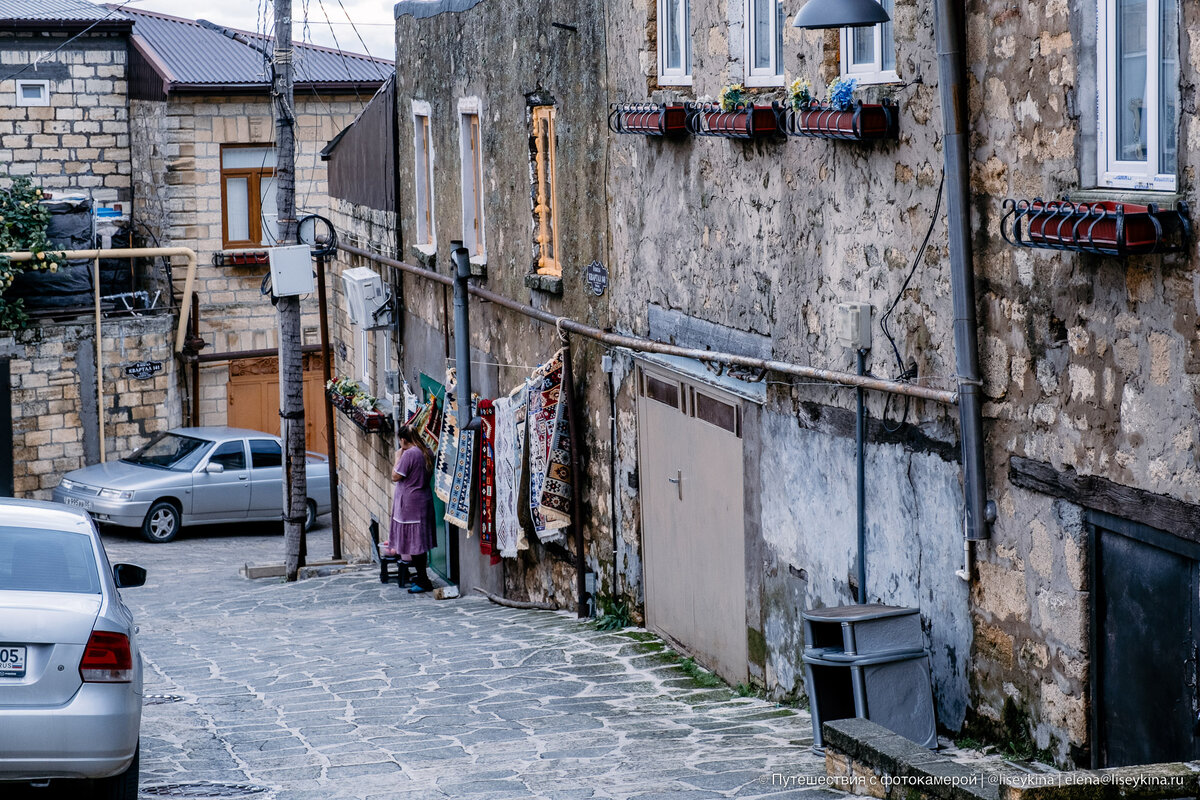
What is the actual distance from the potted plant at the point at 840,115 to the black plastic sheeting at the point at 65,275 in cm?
1760

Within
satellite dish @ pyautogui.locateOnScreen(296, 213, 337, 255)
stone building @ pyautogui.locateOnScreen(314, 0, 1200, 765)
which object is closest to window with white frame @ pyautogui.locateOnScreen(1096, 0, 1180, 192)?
stone building @ pyautogui.locateOnScreen(314, 0, 1200, 765)

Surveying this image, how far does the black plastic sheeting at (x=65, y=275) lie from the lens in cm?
2259

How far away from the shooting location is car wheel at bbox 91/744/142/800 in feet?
20.2

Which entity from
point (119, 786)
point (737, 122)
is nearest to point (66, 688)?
point (119, 786)

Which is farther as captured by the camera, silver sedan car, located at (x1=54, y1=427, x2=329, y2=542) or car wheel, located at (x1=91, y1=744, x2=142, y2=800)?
silver sedan car, located at (x1=54, y1=427, x2=329, y2=542)

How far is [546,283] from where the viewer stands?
470 inches

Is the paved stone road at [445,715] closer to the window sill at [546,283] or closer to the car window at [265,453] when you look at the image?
the window sill at [546,283]

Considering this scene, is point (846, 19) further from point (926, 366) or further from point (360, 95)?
point (360, 95)

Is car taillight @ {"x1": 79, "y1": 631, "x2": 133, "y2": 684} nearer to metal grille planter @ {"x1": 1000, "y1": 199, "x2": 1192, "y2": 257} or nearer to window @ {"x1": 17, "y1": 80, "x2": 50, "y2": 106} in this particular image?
metal grille planter @ {"x1": 1000, "y1": 199, "x2": 1192, "y2": 257}

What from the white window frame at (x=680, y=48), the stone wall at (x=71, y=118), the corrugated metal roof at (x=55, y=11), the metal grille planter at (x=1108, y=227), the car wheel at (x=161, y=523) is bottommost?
the car wheel at (x=161, y=523)

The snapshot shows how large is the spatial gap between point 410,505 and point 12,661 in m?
8.90

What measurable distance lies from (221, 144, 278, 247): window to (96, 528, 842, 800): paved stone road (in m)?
13.1

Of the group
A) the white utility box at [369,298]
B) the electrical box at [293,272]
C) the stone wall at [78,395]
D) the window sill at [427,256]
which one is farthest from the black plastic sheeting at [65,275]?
the window sill at [427,256]

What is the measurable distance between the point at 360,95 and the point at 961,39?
2096cm
